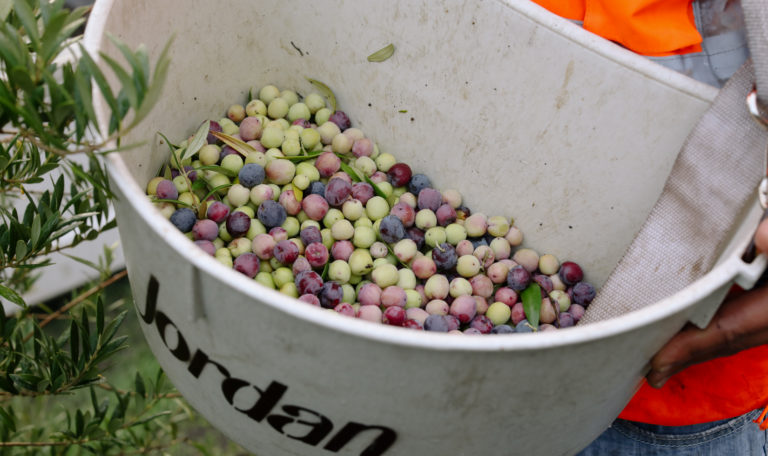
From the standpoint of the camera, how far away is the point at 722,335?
80 centimetres

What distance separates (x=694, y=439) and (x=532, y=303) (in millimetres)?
393

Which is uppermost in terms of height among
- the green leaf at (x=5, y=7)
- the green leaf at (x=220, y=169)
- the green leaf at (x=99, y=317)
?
the green leaf at (x=5, y=7)

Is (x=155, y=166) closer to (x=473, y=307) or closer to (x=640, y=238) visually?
(x=473, y=307)

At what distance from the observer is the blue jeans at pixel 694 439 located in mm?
1200

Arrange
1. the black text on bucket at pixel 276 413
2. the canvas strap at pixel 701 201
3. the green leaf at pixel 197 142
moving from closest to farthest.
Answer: the black text on bucket at pixel 276 413, the canvas strap at pixel 701 201, the green leaf at pixel 197 142

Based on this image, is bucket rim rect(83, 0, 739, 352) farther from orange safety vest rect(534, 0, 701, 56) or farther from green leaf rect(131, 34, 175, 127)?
orange safety vest rect(534, 0, 701, 56)

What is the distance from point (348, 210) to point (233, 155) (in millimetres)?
254

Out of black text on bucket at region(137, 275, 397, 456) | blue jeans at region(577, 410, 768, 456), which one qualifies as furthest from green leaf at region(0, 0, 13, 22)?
blue jeans at region(577, 410, 768, 456)

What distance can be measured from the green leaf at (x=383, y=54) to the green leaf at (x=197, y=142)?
365mm

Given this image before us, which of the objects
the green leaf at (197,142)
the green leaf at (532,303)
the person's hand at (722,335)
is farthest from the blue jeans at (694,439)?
the green leaf at (197,142)

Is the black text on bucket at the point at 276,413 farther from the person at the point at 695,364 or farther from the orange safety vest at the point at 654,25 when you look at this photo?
the orange safety vest at the point at 654,25

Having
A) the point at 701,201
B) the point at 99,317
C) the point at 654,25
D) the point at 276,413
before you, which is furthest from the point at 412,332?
the point at 654,25

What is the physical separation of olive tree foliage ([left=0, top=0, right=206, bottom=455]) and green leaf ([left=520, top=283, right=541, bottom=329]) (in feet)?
2.38

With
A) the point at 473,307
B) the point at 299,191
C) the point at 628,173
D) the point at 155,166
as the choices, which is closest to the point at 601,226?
the point at 628,173
